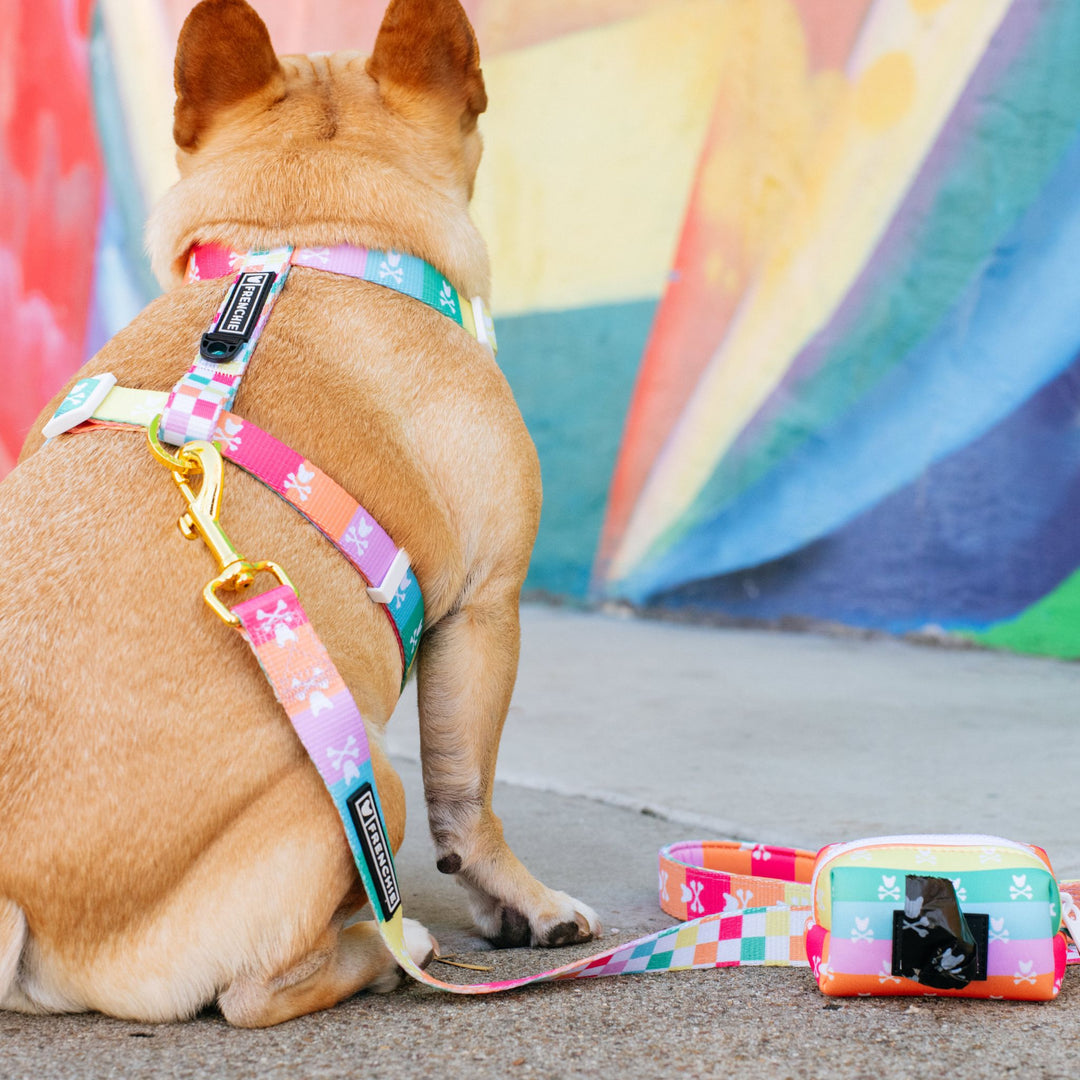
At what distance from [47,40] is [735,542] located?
6.00 m

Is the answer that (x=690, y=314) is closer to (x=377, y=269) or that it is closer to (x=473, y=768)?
(x=377, y=269)

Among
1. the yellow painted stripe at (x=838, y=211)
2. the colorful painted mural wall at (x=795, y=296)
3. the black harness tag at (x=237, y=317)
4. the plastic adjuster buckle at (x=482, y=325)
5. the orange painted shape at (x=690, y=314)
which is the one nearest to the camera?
the black harness tag at (x=237, y=317)

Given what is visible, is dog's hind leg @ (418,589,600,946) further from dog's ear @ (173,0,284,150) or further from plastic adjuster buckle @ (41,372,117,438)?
dog's ear @ (173,0,284,150)

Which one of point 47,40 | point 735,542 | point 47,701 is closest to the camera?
point 47,701

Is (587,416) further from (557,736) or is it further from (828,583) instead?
(557,736)

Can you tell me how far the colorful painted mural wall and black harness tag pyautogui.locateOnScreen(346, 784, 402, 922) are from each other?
3565mm

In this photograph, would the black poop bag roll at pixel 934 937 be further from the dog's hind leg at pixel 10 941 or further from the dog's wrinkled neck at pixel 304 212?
the dog's wrinkled neck at pixel 304 212

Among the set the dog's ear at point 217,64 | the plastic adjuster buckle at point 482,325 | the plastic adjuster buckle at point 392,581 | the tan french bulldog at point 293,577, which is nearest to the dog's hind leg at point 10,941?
the tan french bulldog at point 293,577

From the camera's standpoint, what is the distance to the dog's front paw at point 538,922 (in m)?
2.01

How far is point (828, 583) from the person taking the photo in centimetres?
516

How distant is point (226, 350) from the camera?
5.91ft

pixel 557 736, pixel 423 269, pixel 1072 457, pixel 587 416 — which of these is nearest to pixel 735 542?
pixel 587 416

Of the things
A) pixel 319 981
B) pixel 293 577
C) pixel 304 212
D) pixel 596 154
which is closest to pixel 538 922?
pixel 319 981

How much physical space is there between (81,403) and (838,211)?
3.98 meters
